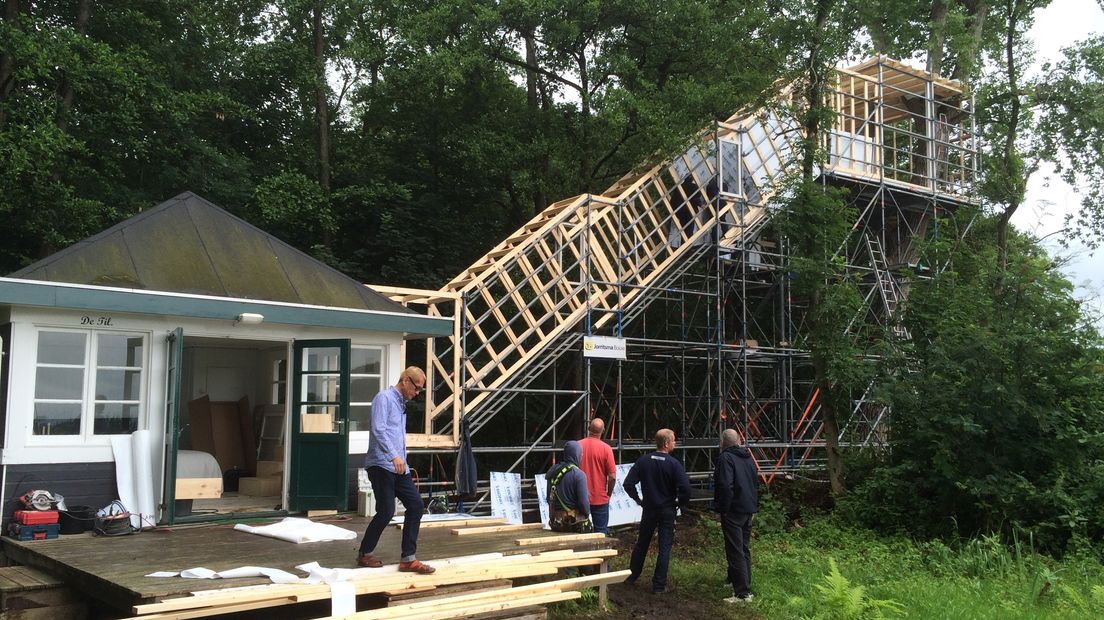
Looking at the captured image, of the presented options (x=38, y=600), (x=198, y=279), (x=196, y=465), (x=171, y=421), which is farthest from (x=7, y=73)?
(x=38, y=600)

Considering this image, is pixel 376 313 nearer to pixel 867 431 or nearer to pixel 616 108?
pixel 616 108

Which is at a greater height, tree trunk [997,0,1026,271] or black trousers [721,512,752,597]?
tree trunk [997,0,1026,271]

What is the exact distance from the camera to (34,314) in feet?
30.5

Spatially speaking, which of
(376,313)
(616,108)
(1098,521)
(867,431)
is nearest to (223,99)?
(616,108)

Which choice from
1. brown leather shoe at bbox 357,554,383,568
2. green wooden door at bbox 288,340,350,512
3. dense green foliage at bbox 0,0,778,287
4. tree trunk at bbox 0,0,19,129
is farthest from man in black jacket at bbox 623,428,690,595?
tree trunk at bbox 0,0,19,129

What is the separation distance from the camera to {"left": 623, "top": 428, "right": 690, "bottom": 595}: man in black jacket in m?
9.34

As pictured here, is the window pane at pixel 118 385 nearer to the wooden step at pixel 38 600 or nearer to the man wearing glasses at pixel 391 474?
the wooden step at pixel 38 600

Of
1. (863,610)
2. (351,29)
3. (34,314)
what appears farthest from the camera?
(351,29)

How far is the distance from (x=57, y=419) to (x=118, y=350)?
902mm

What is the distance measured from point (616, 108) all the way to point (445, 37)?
422 cm

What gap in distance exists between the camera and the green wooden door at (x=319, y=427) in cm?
1082

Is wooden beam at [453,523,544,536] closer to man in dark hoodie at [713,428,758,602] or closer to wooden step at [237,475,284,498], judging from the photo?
man in dark hoodie at [713,428,758,602]

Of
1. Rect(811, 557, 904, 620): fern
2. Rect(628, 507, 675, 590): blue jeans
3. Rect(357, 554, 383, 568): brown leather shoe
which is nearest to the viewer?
Rect(357, 554, 383, 568): brown leather shoe

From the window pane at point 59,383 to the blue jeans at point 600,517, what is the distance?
5.63 meters
